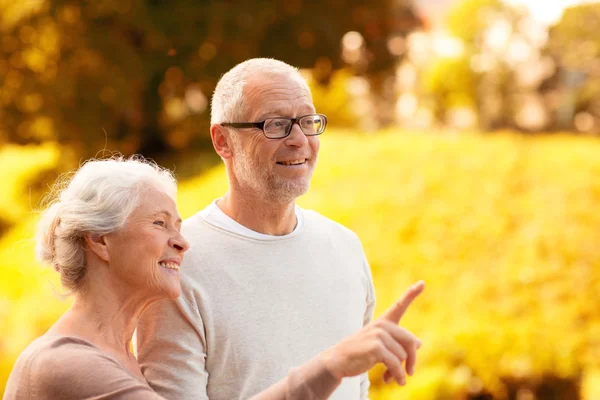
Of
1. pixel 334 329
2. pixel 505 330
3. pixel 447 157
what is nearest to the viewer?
pixel 334 329

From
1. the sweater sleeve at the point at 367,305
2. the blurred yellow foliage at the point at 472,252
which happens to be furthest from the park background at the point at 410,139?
the sweater sleeve at the point at 367,305

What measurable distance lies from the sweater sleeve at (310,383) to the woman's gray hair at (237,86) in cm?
74

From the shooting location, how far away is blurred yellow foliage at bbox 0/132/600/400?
427 cm

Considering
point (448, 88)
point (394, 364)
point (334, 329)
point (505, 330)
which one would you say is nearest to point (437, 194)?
point (505, 330)

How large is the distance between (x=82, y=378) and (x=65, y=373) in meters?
0.03

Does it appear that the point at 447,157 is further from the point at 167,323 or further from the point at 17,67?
the point at 167,323

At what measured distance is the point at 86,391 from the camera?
47.6 inches

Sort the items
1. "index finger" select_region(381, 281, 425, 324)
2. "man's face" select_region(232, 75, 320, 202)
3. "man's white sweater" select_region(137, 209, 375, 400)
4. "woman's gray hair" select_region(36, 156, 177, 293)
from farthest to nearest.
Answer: "man's face" select_region(232, 75, 320, 202), "man's white sweater" select_region(137, 209, 375, 400), "woman's gray hair" select_region(36, 156, 177, 293), "index finger" select_region(381, 281, 425, 324)

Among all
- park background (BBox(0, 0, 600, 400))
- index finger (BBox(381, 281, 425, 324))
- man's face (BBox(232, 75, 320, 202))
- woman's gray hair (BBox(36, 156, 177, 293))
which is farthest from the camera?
park background (BBox(0, 0, 600, 400))

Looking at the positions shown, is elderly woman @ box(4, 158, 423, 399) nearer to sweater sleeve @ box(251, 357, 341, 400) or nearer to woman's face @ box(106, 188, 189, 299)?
woman's face @ box(106, 188, 189, 299)

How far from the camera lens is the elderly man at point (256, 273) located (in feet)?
5.02

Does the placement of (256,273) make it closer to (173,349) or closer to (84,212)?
(173,349)

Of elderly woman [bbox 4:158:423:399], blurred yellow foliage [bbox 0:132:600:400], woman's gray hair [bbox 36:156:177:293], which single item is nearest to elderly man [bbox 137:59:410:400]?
elderly woman [bbox 4:158:423:399]

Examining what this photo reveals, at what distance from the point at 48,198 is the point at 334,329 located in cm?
75
